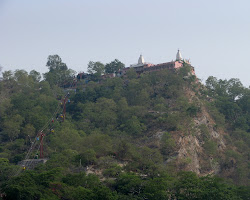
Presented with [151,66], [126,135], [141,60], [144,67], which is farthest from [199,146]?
[141,60]

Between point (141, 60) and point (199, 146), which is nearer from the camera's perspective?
point (199, 146)

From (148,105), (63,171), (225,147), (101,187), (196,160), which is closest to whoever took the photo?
(101,187)

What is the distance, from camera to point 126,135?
1534 inches

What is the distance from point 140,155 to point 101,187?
6.71 meters

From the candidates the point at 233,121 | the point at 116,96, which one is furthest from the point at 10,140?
the point at 233,121

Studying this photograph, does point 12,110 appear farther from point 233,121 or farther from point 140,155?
point 233,121

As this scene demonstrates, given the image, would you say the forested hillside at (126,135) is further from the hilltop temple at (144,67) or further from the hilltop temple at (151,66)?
the hilltop temple at (151,66)

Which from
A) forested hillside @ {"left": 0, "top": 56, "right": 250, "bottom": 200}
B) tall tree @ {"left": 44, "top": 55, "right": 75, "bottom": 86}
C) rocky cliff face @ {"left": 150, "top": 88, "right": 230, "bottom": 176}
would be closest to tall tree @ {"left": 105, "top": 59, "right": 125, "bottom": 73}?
forested hillside @ {"left": 0, "top": 56, "right": 250, "bottom": 200}

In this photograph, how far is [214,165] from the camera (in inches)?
1528

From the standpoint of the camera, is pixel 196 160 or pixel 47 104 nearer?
pixel 196 160

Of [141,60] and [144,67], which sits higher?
[141,60]

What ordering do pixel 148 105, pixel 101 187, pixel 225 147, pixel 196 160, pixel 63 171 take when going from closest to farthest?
pixel 101 187
pixel 63 171
pixel 196 160
pixel 225 147
pixel 148 105

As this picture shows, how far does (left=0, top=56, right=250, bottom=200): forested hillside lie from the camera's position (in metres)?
28.8

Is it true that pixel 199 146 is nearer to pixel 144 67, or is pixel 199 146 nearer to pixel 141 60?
pixel 144 67
